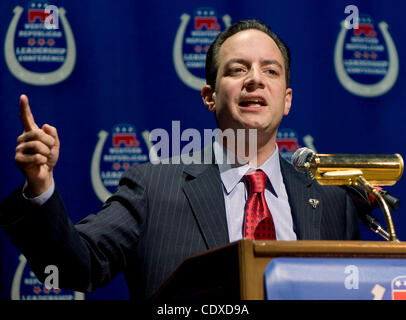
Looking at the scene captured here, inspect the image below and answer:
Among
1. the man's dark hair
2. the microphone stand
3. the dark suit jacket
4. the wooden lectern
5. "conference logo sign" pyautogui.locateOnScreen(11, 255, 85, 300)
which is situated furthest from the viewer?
"conference logo sign" pyautogui.locateOnScreen(11, 255, 85, 300)

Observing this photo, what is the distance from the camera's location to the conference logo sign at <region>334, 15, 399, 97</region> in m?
2.58

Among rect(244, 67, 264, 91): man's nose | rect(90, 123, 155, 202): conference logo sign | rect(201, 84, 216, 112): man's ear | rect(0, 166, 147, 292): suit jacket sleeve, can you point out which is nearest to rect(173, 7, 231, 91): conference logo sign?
rect(90, 123, 155, 202): conference logo sign

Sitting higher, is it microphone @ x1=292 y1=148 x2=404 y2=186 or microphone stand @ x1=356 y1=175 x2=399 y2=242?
microphone @ x1=292 y1=148 x2=404 y2=186

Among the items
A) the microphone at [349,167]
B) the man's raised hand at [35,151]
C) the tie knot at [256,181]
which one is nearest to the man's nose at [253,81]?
the tie knot at [256,181]

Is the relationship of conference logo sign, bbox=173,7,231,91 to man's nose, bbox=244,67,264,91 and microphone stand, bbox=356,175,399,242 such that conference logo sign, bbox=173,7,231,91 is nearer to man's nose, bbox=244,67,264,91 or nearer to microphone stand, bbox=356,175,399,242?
man's nose, bbox=244,67,264,91

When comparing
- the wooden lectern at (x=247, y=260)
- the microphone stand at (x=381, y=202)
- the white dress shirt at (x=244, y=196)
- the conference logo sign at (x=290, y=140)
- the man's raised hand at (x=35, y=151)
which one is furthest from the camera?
the conference logo sign at (x=290, y=140)

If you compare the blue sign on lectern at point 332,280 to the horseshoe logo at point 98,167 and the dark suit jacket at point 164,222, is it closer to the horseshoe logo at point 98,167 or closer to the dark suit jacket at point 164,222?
the dark suit jacket at point 164,222

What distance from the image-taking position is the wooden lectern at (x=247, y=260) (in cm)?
98

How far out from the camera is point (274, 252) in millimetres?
1005

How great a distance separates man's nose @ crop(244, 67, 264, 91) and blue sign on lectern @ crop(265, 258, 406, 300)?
89cm

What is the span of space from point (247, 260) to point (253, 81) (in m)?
0.94

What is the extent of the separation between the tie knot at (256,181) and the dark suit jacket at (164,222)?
0.28ft
